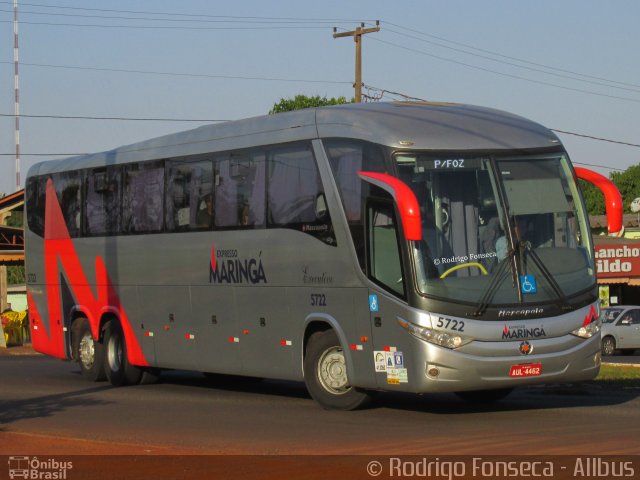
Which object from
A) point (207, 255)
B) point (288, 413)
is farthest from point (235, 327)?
point (288, 413)

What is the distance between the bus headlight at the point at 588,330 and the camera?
1384 centimetres

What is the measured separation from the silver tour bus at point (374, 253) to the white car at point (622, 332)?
21.0 metres

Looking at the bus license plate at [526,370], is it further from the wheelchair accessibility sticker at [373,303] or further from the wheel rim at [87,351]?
the wheel rim at [87,351]

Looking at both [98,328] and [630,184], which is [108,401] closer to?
[98,328]

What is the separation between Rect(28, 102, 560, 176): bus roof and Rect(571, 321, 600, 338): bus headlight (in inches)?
88.3

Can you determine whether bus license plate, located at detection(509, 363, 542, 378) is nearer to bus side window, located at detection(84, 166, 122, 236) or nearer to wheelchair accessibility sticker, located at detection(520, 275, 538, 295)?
wheelchair accessibility sticker, located at detection(520, 275, 538, 295)

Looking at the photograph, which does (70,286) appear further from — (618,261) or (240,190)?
(618,261)

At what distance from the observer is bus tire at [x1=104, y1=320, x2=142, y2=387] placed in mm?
20203

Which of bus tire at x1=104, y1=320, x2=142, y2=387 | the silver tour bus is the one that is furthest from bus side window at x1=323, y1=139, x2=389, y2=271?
bus tire at x1=104, y1=320, x2=142, y2=387

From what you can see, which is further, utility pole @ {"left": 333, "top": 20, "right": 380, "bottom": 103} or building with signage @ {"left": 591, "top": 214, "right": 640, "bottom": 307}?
building with signage @ {"left": 591, "top": 214, "right": 640, "bottom": 307}

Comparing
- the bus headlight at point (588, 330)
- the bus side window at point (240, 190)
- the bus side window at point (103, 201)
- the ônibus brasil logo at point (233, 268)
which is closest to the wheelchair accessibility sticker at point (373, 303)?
the bus headlight at point (588, 330)

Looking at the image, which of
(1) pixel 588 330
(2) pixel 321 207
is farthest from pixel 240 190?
(1) pixel 588 330

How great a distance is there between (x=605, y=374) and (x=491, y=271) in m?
9.34

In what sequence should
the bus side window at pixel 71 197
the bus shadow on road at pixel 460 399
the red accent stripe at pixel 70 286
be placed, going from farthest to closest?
the bus side window at pixel 71 197, the red accent stripe at pixel 70 286, the bus shadow on road at pixel 460 399
